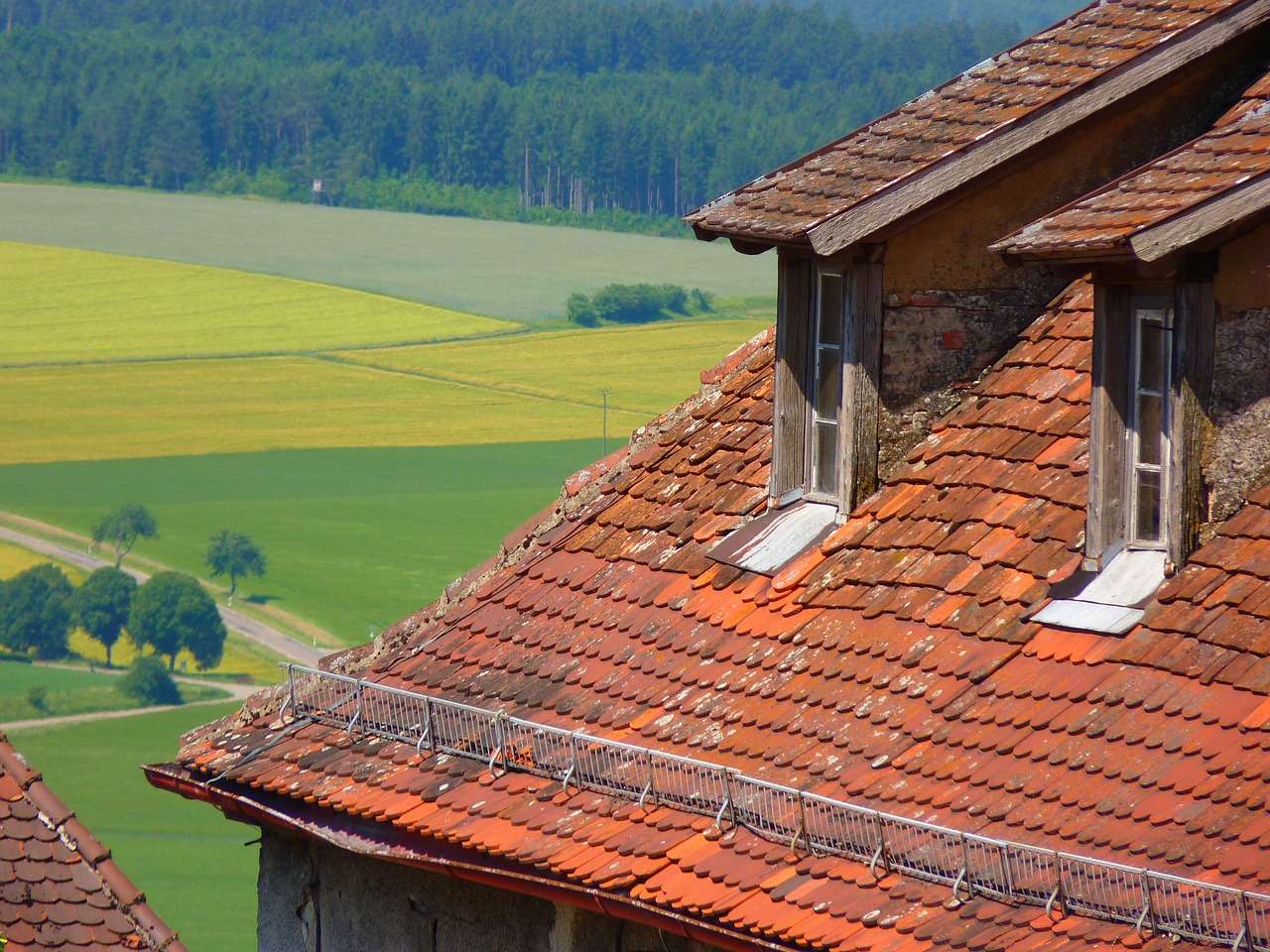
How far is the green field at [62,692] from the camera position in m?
69.9

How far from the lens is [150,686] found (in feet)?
240

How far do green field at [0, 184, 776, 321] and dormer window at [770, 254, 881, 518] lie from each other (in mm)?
103289

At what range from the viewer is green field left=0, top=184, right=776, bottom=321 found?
11625cm

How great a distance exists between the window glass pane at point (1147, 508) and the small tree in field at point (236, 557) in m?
76.2

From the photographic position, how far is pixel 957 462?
24.9 feet

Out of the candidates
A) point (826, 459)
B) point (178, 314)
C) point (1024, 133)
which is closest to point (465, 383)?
point (178, 314)

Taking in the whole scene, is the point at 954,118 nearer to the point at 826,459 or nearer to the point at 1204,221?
the point at 826,459

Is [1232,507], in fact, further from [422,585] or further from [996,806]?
[422,585]

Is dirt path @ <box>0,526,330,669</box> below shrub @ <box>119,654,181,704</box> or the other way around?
the other way around

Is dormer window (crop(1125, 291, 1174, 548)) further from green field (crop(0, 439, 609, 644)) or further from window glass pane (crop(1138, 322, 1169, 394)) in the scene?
green field (crop(0, 439, 609, 644))

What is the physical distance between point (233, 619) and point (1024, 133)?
74.7 metres

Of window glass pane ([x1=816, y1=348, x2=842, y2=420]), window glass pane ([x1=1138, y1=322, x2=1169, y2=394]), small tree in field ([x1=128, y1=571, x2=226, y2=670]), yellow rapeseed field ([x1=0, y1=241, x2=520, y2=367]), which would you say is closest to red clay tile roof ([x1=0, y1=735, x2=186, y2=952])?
window glass pane ([x1=816, y1=348, x2=842, y2=420])

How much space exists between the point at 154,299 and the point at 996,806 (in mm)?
112887

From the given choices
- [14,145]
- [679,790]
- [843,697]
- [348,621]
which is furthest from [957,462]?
[14,145]
